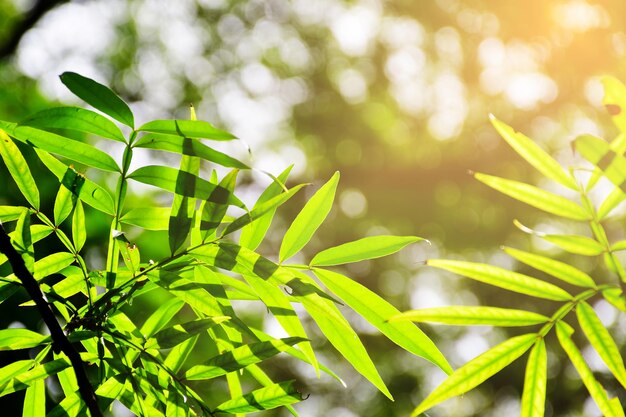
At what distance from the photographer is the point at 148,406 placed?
2.15 feet

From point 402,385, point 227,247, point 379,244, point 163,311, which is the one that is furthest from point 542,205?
point 402,385

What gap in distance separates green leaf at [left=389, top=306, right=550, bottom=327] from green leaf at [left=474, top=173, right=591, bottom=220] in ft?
0.34

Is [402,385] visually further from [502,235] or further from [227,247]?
[227,247]

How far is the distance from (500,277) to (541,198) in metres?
0.10

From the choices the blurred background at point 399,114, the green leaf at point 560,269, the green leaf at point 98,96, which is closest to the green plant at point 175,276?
the green leaf at point 98,96

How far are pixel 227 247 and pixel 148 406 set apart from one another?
22 centimetres

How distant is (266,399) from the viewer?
0.61 metres

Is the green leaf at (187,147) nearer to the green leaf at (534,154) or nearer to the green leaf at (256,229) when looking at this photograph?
the green leaf at (256,229)

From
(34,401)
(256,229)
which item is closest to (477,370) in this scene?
(256,229)

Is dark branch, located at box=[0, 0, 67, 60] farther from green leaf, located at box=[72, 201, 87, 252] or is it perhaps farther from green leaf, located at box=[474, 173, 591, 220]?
green leaf, located at box=[474, 173, 591, 220]

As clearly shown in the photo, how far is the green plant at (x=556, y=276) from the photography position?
499mm

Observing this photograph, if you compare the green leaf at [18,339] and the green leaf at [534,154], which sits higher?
the green leaf at [534,154]

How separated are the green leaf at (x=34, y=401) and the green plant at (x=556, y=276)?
45 centimetres

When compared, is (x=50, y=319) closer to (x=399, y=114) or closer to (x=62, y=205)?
(x=62, y=205)
